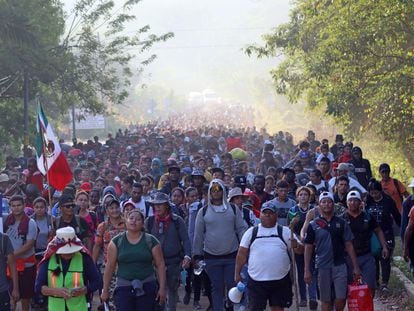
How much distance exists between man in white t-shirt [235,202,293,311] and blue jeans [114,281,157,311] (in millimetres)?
1175

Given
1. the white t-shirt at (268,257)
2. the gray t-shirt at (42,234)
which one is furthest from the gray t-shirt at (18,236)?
the white t-shirt at (268,257)

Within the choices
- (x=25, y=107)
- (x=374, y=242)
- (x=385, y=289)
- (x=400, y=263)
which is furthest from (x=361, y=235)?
(x=25, y=107)

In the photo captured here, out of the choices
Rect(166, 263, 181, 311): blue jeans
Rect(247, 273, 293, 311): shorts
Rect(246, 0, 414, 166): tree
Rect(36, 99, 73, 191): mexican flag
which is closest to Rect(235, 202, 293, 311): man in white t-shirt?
Rect(247, 273, 293, 311): shorts

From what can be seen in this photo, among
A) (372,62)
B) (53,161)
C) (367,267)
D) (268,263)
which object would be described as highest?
(372,62)

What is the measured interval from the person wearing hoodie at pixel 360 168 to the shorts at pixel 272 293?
8492mm

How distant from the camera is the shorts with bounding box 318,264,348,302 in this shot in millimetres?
10188

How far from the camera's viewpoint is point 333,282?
33.7 ft

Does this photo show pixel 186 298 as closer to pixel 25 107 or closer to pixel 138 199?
pixel 138 199

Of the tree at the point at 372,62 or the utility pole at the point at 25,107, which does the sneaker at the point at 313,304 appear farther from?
the utility pole at the point at 25,107

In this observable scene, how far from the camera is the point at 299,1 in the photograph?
3478cm

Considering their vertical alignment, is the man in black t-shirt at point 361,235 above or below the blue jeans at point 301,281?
above

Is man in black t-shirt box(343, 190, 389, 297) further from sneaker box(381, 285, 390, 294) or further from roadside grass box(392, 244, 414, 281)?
roadside grass box(392, 244, 414, 281)

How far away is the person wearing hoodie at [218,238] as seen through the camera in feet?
34.8

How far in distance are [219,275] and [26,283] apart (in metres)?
2.18
